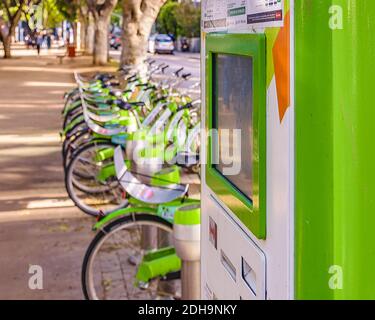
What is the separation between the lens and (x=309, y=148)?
177 cm

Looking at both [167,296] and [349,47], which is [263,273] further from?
[167,296]

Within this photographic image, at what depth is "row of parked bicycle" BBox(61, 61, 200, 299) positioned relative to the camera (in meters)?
4.47

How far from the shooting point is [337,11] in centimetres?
170

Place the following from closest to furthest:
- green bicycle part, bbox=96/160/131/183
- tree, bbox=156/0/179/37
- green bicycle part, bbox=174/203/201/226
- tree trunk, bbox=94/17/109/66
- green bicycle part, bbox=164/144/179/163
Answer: green bicycle part, bbox=174/203/201/226, green bicycle part, bbox=164/144/179/163, green bicycle part, bbox=96/160/131/183, tree trunk, bbox=94/17/109/66, tree, bbox=156/0/179/37

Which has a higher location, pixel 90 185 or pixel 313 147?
pixel 313 147

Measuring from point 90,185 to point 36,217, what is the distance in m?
0.66

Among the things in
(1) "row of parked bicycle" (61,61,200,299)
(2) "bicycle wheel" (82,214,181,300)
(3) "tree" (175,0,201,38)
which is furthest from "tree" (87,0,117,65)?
(2) "bicycle wheel" (82,214,181,300)

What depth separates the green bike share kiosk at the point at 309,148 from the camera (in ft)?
5.62

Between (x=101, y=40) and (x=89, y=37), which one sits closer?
(x=101, y=40)

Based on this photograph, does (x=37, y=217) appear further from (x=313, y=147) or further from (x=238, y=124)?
(x=313, y=147)

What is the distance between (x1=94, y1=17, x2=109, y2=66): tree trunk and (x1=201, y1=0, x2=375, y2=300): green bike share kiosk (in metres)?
29.6

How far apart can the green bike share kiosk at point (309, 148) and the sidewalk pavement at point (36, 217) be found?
341cm

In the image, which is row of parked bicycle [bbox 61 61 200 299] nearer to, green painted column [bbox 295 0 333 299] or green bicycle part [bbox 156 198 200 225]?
green bicycle part [bbox 156 198 200 225]

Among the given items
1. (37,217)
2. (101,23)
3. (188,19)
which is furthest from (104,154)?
(188,19)
